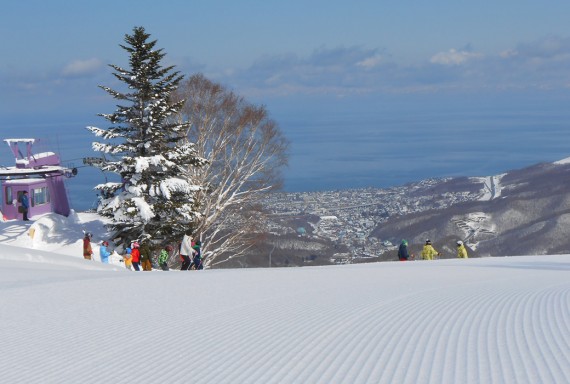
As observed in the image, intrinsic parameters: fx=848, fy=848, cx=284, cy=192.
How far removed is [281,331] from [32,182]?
3208 cm

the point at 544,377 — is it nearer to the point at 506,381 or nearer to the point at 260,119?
the point at 506,381

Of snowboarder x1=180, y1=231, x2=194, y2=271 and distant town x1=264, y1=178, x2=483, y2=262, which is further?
distant town x1=264, y1=178, x2=483, y2=262

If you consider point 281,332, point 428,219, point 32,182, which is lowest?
point 281,332

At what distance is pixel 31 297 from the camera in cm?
1195

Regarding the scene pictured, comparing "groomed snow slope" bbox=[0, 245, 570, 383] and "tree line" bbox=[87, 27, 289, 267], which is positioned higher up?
"tree line" bbox=[87, 27, 289, 267]

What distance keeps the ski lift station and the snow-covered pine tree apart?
26.9 feet

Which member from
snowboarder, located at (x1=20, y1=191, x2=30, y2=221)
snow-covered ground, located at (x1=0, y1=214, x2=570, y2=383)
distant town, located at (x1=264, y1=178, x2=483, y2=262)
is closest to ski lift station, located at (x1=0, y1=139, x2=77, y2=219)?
snowboarder, located at (x1=20, y1=191, x2=30, y2=221)

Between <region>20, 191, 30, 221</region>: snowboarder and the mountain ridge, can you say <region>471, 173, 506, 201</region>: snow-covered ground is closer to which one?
the mountain ridge

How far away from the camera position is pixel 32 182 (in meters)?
38.7

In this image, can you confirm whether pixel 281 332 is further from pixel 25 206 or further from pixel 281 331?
pixel 25 206

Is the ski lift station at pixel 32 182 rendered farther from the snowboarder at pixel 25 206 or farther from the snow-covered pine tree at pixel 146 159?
the snow-covered pine tree at pixel 146 159

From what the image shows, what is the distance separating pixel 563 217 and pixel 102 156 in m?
46.2

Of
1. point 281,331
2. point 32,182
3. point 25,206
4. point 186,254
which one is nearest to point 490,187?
point 32,182

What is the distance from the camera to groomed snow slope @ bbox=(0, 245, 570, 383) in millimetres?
6734
